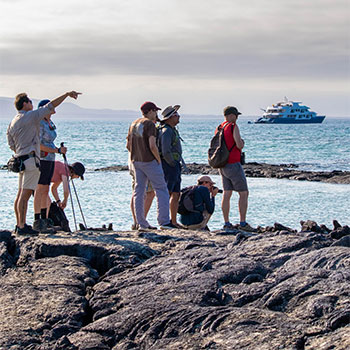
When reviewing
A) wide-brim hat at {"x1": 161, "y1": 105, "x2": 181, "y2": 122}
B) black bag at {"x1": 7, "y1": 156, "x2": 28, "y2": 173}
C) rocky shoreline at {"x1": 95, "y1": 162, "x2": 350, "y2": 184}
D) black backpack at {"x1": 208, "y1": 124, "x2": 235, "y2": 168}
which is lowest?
rocky shoreline at {"x1": 95, "y1": 162, "x2": 350, "y2": 184}

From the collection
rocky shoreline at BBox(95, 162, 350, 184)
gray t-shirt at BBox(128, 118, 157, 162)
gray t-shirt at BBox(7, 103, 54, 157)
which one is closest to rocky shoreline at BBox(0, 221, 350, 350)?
gray t-shirt at BBox(7, 103, 54, 157)

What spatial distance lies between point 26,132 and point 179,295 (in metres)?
3.75

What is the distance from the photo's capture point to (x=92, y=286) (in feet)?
19.8

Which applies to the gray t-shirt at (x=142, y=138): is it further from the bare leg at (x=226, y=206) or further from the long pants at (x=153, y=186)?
the bare leg at (x=226, y=206)

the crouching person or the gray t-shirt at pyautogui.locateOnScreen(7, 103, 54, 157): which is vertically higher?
the gray t-shirt at pyautogui.locateOnScreen(7, 103, 54, 157)

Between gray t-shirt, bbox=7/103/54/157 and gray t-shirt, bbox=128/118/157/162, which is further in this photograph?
gray t-shirt, bbox=128/118/157/162

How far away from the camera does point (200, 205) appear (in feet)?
31.8

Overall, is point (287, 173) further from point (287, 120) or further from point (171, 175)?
point (287, 120)

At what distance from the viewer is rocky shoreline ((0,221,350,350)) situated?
454 cm

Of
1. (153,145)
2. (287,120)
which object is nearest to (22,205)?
(153,145)

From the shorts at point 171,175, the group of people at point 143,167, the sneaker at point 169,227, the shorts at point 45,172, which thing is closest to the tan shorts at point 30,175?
the group of people at point 143,167

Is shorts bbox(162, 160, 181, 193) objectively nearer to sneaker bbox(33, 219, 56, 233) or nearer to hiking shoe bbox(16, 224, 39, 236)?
sneaker bbox(33, 219, 56, 233)

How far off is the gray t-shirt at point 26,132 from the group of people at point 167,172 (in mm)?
1405

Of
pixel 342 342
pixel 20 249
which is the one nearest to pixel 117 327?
pixel 342 342
